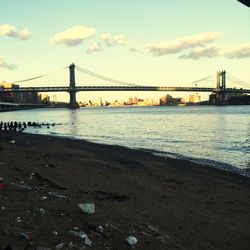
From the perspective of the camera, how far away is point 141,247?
20.4 feet

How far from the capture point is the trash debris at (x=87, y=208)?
7317mm

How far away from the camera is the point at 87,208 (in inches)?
292

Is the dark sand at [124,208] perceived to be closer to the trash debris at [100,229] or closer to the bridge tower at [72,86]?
the trash debris at [100,229]

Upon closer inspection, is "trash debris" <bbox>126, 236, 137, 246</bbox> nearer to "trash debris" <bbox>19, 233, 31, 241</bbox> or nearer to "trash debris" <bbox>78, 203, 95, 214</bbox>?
"trash debris" <bbox>78, 203, 95, 214</bbox>

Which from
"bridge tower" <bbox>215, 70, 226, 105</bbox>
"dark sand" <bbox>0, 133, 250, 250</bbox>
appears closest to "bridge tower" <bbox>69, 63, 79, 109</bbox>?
"bridge tower" <bbox>215, 70, 226, 105</bbox>

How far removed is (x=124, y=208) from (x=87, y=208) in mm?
1022

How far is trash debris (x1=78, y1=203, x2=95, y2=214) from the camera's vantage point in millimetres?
7317

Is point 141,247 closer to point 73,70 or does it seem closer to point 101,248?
point 101,248

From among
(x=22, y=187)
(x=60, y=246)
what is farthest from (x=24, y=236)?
(x=22, y=187)

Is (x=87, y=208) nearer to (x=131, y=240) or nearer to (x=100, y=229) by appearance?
(x=100, y=229)

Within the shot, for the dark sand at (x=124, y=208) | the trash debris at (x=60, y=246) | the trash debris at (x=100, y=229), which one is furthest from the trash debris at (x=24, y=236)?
the trash debris at (x=100, y=229)

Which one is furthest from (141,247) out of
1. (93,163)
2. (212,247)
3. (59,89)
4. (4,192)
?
(59,89)

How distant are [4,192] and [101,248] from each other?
264cm

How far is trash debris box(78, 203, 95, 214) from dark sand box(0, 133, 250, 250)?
0.09 m
